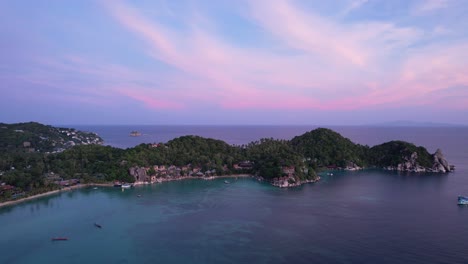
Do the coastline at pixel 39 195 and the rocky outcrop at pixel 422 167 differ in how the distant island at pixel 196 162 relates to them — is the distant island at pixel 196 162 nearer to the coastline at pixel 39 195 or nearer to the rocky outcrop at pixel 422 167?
the rocky outcrop at pixel 422 167

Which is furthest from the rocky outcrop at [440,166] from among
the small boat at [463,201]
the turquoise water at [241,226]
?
the small boat at [463,201]

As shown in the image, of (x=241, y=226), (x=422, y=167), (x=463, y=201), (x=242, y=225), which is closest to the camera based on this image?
(x=241, y=226)

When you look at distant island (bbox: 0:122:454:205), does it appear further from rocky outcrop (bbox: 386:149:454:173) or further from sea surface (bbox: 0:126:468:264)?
sea surface (bbox: 0:126:468:264)

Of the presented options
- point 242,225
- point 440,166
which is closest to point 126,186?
point 242,225

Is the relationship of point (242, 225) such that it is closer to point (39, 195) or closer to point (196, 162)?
point (196, 162)

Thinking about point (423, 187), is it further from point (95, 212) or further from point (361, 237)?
point (95, 212)

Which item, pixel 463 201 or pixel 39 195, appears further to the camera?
pixel 39 195

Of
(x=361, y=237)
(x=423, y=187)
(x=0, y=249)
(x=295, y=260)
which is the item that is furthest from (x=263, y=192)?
(x=0, y=249)
